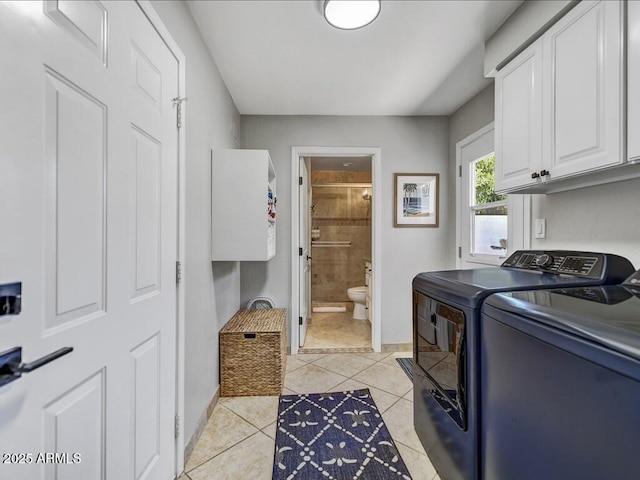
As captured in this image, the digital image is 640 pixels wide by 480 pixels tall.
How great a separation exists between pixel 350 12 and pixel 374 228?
1809mm

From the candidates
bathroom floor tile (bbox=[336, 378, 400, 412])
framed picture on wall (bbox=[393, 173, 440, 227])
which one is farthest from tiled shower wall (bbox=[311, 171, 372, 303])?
bathroom floor tile (bbox=[336, 378, 400, 412])

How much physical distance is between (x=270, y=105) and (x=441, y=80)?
148 cm

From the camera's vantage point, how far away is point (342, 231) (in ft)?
17.1

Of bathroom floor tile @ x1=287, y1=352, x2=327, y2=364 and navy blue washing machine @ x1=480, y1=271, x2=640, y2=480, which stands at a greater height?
navy blue washing machine @ x1=480, y1=271, x2=640, y2=480

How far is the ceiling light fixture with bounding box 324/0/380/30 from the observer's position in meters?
1.43

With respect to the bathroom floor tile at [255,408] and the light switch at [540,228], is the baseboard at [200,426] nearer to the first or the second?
the bathroom floor tile at [255,408]

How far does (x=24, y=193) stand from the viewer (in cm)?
64

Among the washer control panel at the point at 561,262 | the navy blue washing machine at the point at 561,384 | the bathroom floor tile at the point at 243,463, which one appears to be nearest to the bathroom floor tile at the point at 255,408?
the bathroom floor tile at the point at 243,463

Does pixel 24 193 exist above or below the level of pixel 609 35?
below

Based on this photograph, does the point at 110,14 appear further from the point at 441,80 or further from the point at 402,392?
the point at 402,392

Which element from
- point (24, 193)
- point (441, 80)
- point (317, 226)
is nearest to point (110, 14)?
point (24, 193)

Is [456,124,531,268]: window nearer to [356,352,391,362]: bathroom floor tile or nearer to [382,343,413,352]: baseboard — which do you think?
[382,343,413,352]: baseboard

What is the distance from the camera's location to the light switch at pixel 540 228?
1.71m

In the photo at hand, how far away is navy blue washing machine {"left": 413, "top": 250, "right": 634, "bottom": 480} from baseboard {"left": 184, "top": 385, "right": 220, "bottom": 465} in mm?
1259
